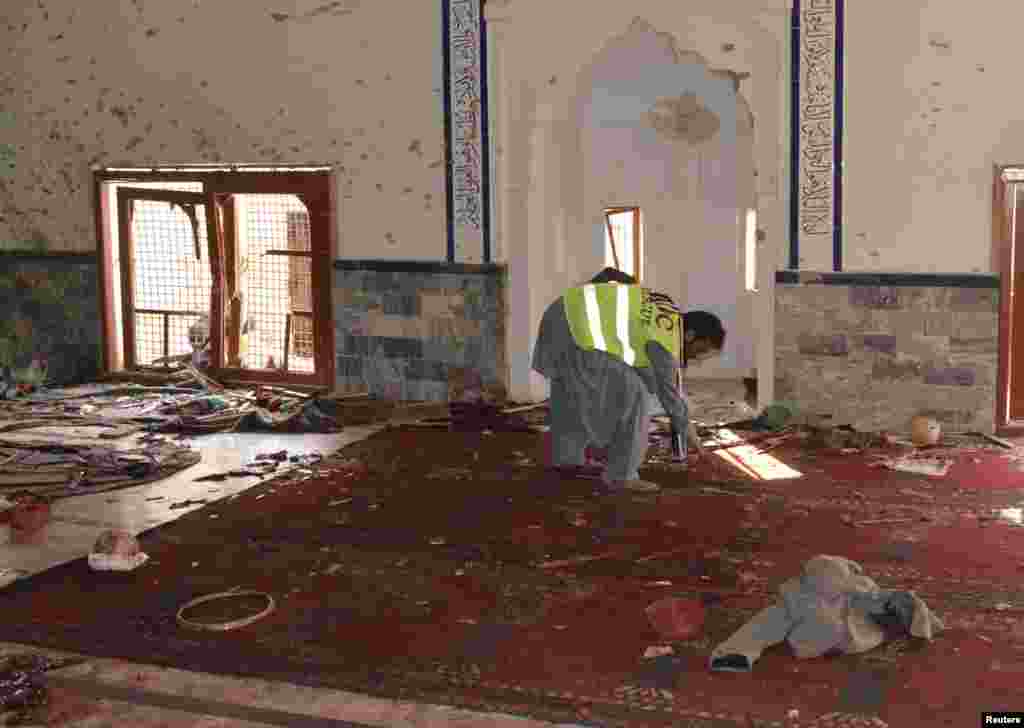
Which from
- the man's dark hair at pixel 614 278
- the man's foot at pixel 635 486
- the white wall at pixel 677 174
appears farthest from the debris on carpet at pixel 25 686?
the white wall at pixel 677 174

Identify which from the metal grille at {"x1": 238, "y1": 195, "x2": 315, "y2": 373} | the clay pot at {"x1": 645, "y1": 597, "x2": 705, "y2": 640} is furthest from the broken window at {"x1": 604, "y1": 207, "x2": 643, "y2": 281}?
the clay pot at {"x1": 645, "y1": 597, "x2": 705, "y2": 640}

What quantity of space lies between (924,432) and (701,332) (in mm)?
2076

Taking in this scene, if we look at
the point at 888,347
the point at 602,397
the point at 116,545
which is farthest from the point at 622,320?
the point at 116,545

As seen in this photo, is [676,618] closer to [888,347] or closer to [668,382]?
[668,382]

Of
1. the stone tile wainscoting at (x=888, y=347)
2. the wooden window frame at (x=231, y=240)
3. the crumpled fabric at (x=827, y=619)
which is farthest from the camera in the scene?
the wooden window frame at (x=231, y=240)

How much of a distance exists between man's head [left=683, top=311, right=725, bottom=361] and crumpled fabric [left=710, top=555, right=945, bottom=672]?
2057mm

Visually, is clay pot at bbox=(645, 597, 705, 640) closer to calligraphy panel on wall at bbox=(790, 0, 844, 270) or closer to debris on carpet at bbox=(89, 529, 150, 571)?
debris on carpet at bbox=(89, 529, 150, 571)

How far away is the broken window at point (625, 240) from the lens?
10828 mm

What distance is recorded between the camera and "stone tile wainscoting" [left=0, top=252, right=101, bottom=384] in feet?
33.0

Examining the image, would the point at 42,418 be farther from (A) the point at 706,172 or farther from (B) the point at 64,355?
(A) the point at 706,172

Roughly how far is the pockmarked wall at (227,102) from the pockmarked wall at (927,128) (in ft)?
8.94

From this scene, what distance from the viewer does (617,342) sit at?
6324 millimetres

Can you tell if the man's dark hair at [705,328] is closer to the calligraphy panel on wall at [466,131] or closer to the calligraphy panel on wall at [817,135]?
the calligraphy panel on wall at [817,135]

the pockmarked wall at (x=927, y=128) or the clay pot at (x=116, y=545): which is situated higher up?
the pockmarked wall at (x=927, y=128)
